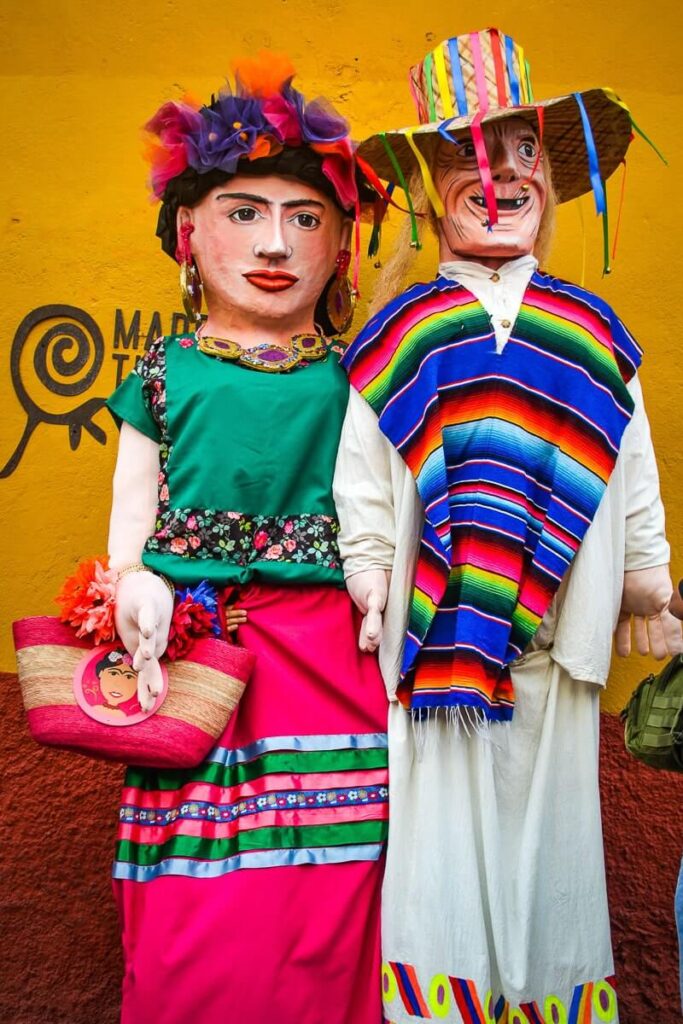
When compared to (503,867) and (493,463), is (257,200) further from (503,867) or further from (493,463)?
(503,867)

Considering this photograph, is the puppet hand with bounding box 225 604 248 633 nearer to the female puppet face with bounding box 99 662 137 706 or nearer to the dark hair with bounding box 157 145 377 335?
the female puppet face with bounding box 99 662 137 706

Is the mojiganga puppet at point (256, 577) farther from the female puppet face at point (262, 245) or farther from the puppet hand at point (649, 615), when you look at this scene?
the puppet hand at point (649, 615)

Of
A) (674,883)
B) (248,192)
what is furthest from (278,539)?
(674,883)

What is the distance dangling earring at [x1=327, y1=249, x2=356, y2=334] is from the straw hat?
238 mm

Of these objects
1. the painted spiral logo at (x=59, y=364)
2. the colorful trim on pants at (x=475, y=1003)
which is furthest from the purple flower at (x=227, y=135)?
the colorful trim on pants at (x=475, y=1003)

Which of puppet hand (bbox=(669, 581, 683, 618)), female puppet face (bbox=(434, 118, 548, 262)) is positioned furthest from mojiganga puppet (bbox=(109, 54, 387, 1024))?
puppet hand (bbox=(669, 581, 683, 618))

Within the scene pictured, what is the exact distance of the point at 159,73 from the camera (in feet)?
11.6

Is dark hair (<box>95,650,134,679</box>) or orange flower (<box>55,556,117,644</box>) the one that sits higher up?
orange flower (<box>55,556,117,644</box>)

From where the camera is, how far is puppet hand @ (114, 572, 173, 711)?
252 cm

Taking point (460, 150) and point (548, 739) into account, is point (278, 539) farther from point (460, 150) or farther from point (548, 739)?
point (460, 150)

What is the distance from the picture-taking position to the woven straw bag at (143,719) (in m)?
2.50

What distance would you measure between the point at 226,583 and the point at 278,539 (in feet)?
0.46

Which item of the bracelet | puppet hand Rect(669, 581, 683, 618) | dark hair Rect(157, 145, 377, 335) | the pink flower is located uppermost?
dark hair Rect(157, 145, 377, 335)

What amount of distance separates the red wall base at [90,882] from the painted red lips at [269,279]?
4.02ft
